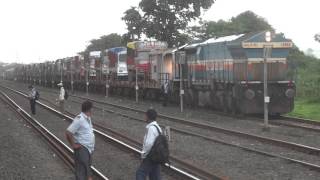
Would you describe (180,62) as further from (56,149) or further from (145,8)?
(145,8)

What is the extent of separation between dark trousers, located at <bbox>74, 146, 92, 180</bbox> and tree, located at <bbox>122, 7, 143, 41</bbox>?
50675mm

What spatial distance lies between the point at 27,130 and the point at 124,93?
75.5ft

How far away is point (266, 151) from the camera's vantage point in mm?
14570

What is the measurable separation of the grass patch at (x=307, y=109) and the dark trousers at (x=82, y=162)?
53.3ft

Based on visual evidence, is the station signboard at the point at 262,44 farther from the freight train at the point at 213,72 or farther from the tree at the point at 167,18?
the tree at the point at 167,18

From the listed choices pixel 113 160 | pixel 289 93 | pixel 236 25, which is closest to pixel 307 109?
pixel 289 93

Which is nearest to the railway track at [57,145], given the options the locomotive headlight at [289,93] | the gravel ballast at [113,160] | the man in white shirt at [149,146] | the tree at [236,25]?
the gravel ballast at [113,160]

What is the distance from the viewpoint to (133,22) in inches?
2354

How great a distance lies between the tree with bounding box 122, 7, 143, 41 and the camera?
59.7m

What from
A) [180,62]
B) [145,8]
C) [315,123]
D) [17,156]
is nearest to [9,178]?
[17,156]

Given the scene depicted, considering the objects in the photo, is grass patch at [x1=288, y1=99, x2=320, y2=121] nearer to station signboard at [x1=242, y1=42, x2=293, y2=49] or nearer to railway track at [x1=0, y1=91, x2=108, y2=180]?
station signboard at [x1=242, y1=42, x2=293, y2=49]

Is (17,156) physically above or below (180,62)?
below

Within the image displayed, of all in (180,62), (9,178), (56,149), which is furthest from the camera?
(180,62)

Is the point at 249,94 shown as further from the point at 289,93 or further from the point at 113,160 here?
the point at 113,160
